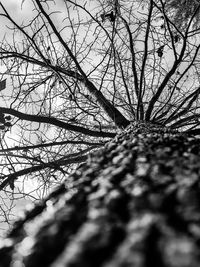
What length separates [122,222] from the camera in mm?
637

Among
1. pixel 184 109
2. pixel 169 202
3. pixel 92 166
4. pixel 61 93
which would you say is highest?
pixel 61 93

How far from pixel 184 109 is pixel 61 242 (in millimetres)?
4163

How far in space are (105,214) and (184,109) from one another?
4089 millimetres

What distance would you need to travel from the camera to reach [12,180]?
13.4ft

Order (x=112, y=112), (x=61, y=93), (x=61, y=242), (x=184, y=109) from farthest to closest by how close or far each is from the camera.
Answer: (x=61, y=93)
(x=184, y=109)
(x=112, y=112)
(x=61, y=242)

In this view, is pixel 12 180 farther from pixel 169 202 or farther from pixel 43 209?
pixel 169 202

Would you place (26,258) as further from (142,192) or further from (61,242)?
(142,192)

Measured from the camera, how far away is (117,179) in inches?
39.3

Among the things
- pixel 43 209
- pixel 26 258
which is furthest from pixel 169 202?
pixel 43 209

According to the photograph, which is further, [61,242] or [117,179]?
[117,179]

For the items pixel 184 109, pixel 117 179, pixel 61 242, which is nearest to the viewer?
pixel 61 242

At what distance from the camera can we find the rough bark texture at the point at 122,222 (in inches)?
20.4

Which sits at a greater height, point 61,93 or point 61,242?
point 61,93

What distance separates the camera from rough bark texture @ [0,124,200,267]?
52 cm
